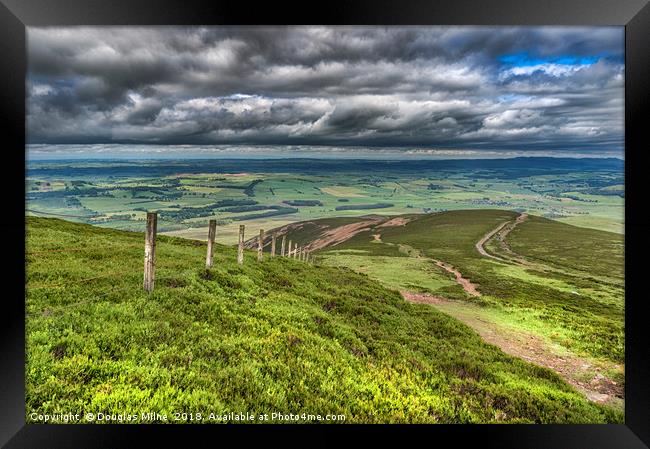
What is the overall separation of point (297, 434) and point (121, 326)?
13.9 ft

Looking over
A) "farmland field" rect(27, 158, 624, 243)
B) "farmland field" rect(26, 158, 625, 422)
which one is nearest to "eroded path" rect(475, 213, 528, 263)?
Result: "farmland field" rect(27, 158, 624, 243)

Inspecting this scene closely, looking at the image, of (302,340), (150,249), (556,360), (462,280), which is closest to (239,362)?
(302,340)

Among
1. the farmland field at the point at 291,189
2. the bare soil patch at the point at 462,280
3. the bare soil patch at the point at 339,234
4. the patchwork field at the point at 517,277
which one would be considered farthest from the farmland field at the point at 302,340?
the bare soil patch at the point at 339,234

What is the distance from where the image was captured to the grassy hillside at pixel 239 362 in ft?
21.1

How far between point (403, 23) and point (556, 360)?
13.4 metres

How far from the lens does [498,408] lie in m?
8.27

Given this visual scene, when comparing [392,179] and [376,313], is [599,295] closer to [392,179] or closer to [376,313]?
[376,313]

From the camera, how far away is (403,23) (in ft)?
24.5

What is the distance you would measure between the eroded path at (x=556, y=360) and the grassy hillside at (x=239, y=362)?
958 millimetres

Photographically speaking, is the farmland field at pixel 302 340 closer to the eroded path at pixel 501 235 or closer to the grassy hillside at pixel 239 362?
the grassy hillside at pixel 239 362

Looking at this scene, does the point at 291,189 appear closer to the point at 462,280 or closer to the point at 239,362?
the point at 462,280

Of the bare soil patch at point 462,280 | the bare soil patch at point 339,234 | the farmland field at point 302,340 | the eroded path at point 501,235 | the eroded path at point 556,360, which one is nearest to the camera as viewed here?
the farmland field at point 302,340

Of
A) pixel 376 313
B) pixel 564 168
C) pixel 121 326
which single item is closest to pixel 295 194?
pixel 564 168

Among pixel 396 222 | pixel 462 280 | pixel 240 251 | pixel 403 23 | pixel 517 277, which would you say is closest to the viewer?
pixel 403 23
